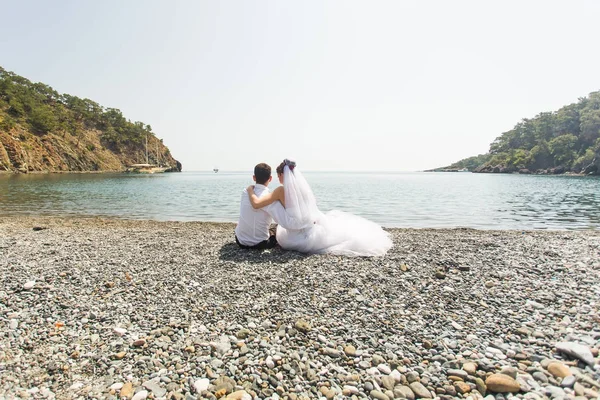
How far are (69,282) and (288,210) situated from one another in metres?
4.91

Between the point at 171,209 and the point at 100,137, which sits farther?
the point at 100,137

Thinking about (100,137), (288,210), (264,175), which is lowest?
(288,210)

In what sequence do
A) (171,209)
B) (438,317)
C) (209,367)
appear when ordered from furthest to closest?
(171,209) < (438,317) < (209,367)

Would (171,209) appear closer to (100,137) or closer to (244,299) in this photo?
(244,299)

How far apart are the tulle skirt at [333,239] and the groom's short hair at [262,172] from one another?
5.11ft

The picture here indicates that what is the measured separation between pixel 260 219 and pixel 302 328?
4618 mm

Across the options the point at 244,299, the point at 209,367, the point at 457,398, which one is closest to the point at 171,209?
the point at 244,299

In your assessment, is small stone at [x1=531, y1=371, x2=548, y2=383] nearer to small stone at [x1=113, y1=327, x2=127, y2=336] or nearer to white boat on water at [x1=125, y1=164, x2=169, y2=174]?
small stone at [x1=113, y1=327, x2=127, y2=336]

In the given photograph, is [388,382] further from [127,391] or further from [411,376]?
[127,391]

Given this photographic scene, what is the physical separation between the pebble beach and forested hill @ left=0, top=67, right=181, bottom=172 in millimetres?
88723

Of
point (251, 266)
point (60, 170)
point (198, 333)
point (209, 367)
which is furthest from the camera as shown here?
point (60, 170)

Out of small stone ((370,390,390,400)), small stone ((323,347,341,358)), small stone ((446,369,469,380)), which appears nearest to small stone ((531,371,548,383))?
small stone ((446,369,469,380))

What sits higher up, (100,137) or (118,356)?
(100,137)

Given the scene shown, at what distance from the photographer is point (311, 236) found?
8.56 metres
